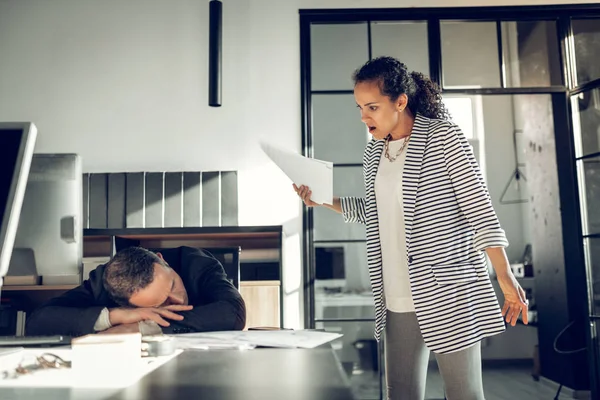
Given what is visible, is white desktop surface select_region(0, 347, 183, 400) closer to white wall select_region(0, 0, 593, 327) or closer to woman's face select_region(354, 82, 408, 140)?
woman's face select_region(354, 82, 408, 140)

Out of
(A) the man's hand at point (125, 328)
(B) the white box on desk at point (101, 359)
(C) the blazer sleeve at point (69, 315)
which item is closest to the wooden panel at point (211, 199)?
(C) the blazer sleeve at point (69, 315)

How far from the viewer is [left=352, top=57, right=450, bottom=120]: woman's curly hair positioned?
1737 millimetres

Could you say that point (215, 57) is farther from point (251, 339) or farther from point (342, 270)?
point (251, 339)

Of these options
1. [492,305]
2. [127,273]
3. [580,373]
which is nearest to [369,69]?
[492,305]

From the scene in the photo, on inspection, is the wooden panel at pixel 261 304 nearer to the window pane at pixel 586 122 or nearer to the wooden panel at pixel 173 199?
the wooden panel at pixel 173 199

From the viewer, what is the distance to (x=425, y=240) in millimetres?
1627

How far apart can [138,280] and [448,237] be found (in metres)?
0.86

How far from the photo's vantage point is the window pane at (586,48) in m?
3.75

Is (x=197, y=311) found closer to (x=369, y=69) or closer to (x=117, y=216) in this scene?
(x=369, y=69)

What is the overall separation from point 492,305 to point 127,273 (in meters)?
1.00

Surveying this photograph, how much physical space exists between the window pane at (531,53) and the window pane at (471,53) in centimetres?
8

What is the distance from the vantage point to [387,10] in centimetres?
387

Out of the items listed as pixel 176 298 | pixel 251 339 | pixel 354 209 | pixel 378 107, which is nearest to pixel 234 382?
pixel 251 339

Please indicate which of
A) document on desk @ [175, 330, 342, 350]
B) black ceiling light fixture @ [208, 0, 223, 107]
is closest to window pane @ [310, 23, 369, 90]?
black ceiling light fixture @ [208, 0, 223, 107]
